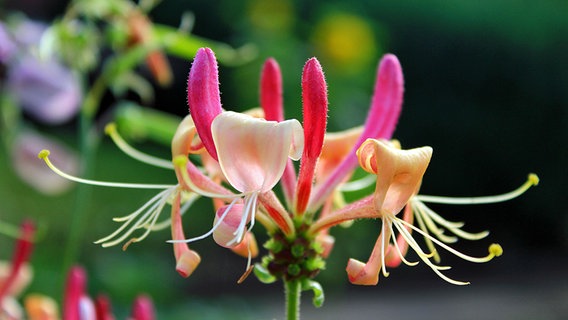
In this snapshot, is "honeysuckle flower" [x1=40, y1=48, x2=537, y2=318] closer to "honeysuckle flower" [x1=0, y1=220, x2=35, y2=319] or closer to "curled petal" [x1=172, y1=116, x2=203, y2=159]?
"curled petal" [x1=172, y1=116, x2=203, y2=159]

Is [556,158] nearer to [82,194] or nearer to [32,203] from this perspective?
[32,203]

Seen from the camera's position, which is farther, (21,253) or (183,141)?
(21,253)

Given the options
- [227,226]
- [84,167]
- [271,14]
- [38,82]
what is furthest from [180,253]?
[271,14]

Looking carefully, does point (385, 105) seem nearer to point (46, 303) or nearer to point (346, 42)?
point (46, 303)

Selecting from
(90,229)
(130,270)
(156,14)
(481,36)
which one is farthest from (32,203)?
(481,36)

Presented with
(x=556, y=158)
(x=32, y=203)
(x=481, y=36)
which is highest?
(x=481, y=36)

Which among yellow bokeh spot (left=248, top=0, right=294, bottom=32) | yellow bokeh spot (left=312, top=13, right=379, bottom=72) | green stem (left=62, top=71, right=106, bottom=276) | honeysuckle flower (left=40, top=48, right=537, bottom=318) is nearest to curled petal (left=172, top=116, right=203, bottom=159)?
honeysuckle flower (left=40, top=48, right=537, bottom=318)
